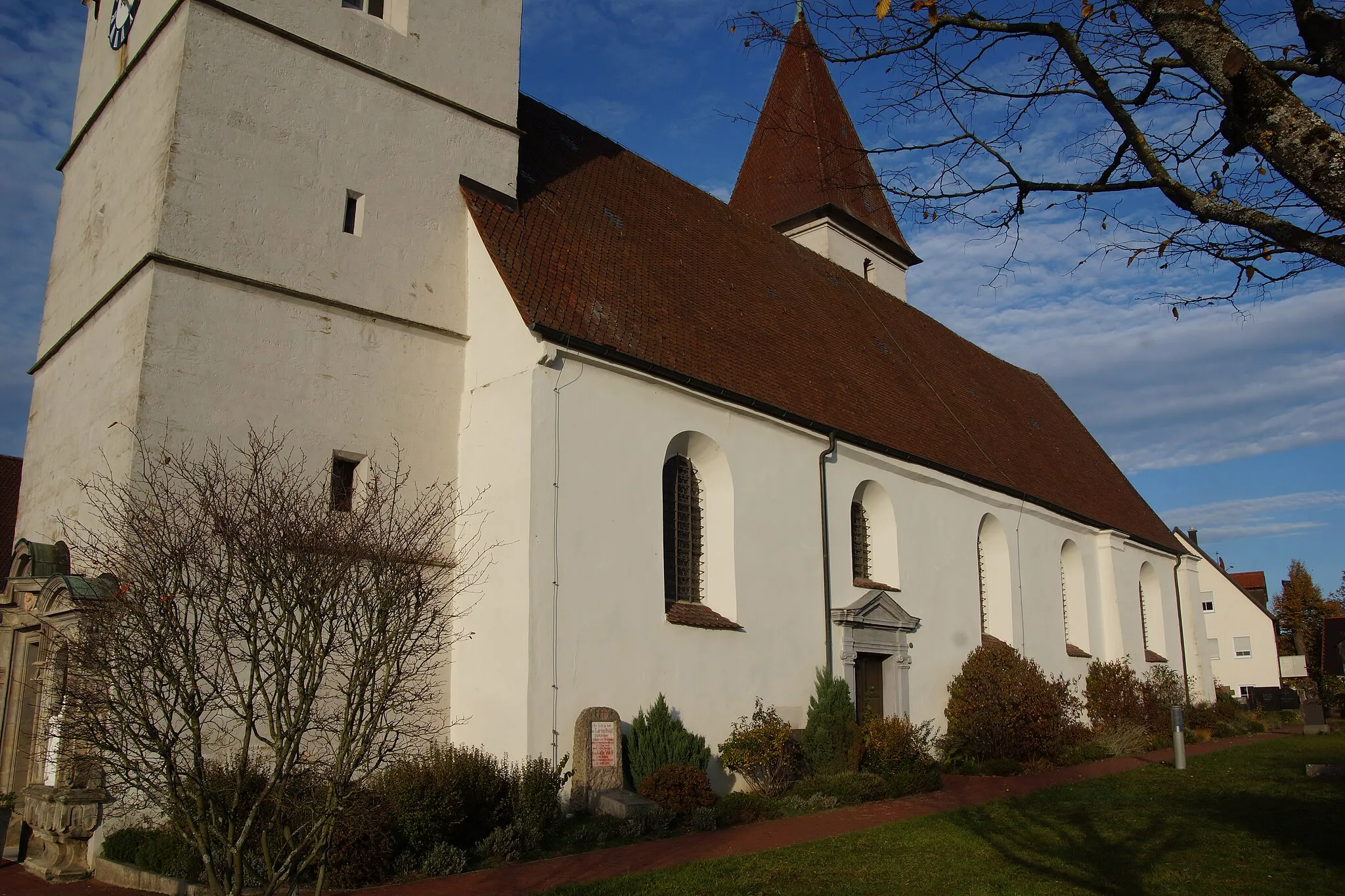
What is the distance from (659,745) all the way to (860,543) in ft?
21.8

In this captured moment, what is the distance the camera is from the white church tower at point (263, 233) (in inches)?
460

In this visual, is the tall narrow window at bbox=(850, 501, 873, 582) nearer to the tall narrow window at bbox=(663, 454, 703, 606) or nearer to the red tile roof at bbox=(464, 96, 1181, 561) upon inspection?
the red tile roof at bbox=(464, 96, 1181, 561)

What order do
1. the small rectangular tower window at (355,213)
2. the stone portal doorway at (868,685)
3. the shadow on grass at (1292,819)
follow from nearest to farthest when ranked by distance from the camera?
the shadow on grass at (1292,819) → the small rectangular tower window at (355,213) → the stone portal doorway at (868,685)

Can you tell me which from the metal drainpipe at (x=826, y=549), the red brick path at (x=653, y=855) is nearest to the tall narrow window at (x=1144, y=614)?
the red brick path at (x=653, y=855)

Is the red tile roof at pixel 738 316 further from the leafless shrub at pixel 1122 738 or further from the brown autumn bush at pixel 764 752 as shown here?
the leafless shrub at pixel 1122 738

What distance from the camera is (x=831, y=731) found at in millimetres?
14312

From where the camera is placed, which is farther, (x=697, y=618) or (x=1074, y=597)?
(x=1074, y=597)

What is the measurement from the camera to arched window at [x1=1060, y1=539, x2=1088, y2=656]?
23.8 metres

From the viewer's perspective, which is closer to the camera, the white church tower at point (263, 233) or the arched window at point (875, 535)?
the white church tower at point (263, 233)

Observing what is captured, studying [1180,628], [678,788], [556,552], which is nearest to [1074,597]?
[1180,628]

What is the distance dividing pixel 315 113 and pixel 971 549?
13658 millimetres

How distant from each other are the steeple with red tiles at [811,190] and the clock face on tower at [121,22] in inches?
596

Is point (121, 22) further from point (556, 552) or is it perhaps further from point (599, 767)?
point (599, 767)

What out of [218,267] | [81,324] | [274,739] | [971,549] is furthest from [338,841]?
[971,549]
